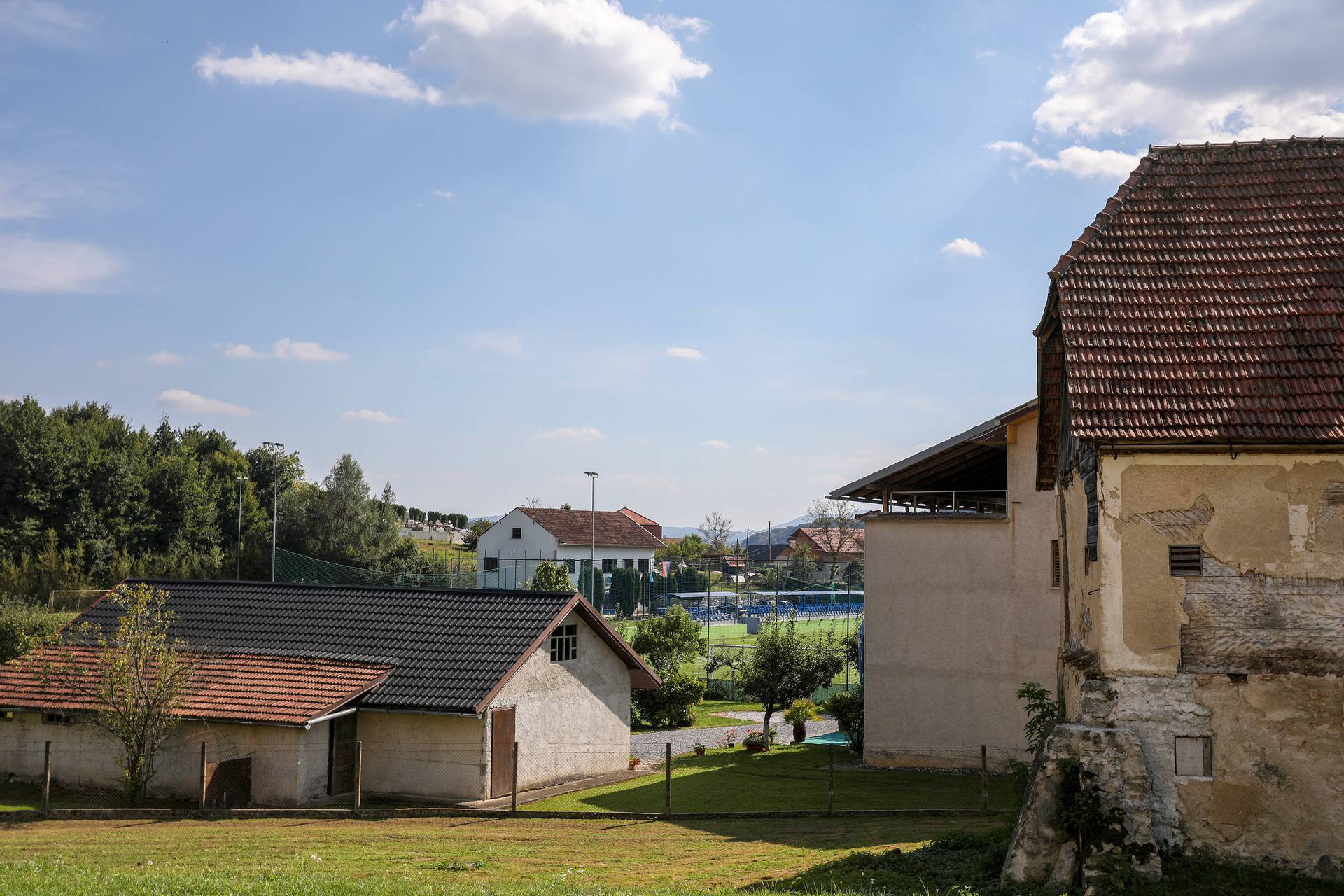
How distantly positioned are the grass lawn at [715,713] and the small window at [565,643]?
33.9 feet

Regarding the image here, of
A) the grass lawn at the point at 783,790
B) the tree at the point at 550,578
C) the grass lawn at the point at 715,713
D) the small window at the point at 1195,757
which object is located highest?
the tree at the point at 550,578

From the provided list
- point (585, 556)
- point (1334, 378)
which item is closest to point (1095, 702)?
point (1334, 378)

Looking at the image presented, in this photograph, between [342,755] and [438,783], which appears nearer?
[438,783]

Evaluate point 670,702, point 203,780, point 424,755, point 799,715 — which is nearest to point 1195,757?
point 424,755

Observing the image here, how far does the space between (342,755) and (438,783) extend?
7.07ft

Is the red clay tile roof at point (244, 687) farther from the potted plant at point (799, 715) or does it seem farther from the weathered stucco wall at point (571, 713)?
the potted plant at point (799, 715)

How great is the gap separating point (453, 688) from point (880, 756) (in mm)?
9877

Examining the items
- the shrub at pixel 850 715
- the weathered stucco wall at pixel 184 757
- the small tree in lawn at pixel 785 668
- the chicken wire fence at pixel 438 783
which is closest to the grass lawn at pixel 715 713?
the small tree in lawn at pixel 785 668

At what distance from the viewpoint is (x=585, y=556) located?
254 feet

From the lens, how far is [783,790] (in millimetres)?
21922

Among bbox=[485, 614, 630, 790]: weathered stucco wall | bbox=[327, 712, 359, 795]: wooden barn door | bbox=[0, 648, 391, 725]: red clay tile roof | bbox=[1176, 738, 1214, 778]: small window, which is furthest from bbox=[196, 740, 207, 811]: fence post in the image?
bbox=[1176, 738, 1214, 778]: small window

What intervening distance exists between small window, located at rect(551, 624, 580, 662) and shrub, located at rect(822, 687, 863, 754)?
7.54m

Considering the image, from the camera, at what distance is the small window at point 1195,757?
11.8 m

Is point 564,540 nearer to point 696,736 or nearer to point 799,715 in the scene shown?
point 696,736
